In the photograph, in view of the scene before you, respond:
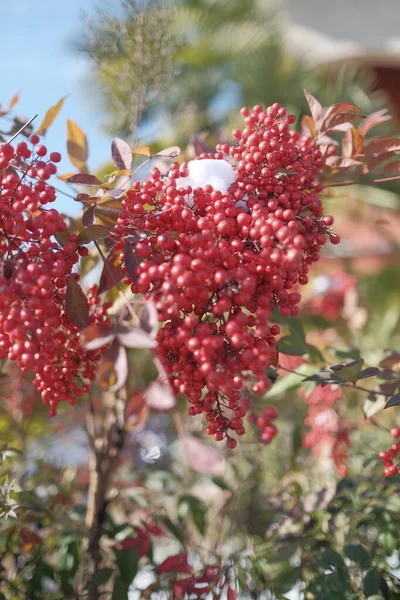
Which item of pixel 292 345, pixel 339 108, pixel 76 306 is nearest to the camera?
pixel 76 306

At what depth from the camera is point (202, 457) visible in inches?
16.7

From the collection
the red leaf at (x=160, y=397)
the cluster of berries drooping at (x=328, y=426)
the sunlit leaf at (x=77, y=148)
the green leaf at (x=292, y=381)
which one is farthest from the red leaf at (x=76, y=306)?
the cluster of berries drooping at (x=328, y=426)

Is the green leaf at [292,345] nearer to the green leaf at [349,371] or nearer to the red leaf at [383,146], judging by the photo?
the green leaf at [349,371]

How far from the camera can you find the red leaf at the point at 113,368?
→ 47cm

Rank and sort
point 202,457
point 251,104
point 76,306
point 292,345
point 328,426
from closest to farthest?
point 202,457, point 76,306, point 292,345, point 328,426, point 251,104

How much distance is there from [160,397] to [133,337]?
0.20 feet

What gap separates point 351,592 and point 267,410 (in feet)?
1.16

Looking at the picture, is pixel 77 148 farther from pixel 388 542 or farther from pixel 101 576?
pixel 388 542

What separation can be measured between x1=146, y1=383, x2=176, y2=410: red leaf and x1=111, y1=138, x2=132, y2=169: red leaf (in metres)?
0.33

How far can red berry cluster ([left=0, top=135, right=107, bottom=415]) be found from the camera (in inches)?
19.4

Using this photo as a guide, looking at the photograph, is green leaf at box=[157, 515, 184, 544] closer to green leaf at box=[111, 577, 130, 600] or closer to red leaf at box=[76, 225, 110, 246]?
green leaf at box=[111, 577, 130, 600]

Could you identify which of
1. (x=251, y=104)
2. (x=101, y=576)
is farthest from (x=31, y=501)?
(x=251, y=104)

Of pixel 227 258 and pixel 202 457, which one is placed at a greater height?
pixel 227 258

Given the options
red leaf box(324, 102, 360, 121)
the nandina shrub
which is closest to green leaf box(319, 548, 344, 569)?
the nandina shrub
